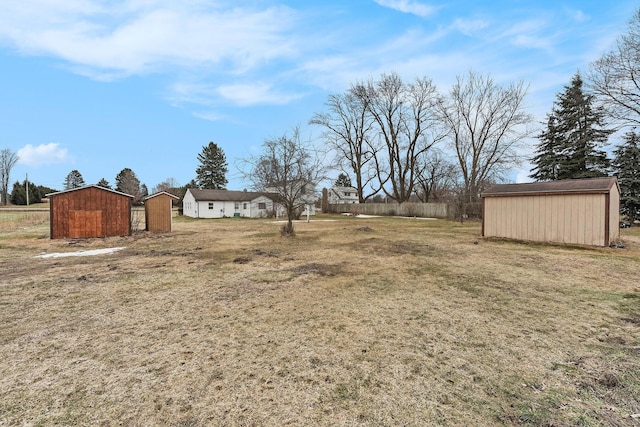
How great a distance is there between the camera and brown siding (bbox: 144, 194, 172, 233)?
16516 millimetres

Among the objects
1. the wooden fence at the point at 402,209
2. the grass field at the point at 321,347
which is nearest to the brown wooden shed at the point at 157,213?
the grass field at the point at 321,347

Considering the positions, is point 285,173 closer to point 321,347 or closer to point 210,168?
point 321,347

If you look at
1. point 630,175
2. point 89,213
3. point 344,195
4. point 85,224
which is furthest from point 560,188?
point 344,195

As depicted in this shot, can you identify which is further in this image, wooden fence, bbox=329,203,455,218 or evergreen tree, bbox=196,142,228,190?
evergreen tree, bbox=196,142,228,190

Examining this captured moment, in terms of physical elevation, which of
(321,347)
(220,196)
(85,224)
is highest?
(220,196)

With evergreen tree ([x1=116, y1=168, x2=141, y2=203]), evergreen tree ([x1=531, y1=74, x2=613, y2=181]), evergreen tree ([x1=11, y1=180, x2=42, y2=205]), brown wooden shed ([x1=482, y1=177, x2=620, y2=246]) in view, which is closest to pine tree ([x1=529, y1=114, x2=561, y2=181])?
evergreen tree ([x1=531, y1=74, x2=613, y2=181])

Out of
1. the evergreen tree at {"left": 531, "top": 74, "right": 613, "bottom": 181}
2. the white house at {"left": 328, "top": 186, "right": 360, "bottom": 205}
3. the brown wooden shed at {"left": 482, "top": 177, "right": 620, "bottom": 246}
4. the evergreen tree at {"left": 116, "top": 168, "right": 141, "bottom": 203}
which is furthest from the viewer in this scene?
the white house at {"left": 328, "top": 186, "right": 360, "bottom": 205}

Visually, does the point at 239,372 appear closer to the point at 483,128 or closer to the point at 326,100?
the point at 483,128

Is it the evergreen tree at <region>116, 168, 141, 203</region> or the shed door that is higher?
the evergreen tree at <region>116, 168, 141, 203</region>

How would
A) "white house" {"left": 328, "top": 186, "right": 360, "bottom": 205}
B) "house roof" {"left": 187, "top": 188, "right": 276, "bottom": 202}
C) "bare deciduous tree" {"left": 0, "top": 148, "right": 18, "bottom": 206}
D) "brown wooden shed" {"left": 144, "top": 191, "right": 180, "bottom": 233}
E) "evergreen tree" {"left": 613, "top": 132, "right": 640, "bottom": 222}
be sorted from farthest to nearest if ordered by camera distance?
"white house" {"left": 328, "top": 186, "right": 360, "bottom": 205} → "bare deciduous tree" {"left": 0, "top": 148, "right": 18, "bottom": 206} → "house roof" {"left": 187, "top": 188, "right": 276, "bottom": 202} → "evergreen tree" {"left": 613, "top": 132, "right": 640, "bottom": 222} → "brown wooden shed" {"left": 144, "top": 191, "right": 180, "bottom": 233}

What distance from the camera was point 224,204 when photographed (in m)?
32.9

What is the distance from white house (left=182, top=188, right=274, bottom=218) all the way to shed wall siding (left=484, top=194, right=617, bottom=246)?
22.4 metres

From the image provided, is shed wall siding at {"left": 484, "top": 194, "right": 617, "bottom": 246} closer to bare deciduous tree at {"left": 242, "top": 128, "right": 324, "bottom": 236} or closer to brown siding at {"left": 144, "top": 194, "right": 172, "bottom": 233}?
bare deciduous tree at {"left": 242, "top": 128, "right": 324, "bottom": 236}

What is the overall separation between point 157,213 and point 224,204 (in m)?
16.4
